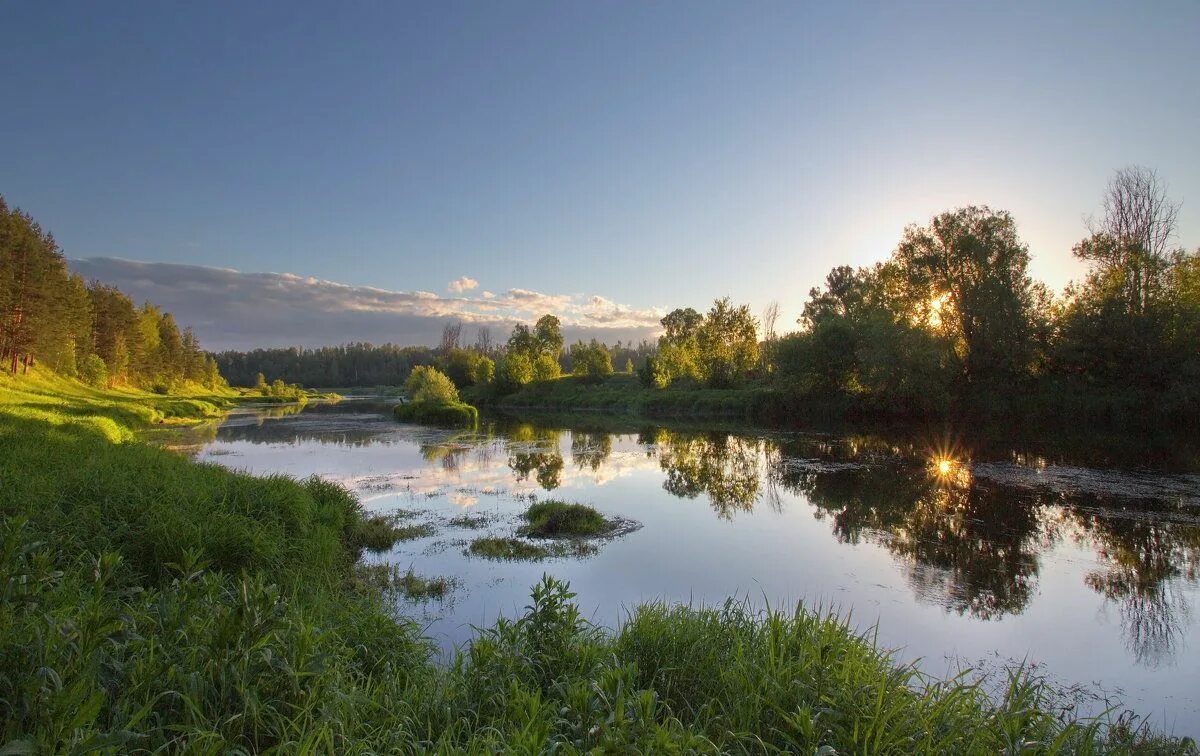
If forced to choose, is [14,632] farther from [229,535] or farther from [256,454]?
[256,454]

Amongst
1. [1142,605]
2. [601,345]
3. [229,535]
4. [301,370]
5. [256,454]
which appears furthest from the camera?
[301,370]

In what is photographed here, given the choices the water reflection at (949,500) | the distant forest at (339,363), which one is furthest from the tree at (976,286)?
the distant forest at (339,363)

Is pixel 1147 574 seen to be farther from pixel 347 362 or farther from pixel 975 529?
pixel 347 362

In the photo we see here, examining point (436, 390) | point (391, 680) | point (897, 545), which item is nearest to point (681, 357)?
point (436, 390)

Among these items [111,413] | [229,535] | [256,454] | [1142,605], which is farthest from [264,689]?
[111,413]

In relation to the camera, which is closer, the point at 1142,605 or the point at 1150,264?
the point at 1142,605

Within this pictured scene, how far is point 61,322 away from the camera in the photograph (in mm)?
42438

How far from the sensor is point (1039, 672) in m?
6.54

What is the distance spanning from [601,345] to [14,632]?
79816 mm

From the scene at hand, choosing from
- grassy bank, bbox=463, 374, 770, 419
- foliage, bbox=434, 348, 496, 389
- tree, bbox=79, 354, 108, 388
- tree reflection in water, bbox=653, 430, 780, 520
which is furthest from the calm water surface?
foliage, bbox=434, 348, 496, 389

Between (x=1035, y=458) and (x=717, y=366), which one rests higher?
(x=717, y=366)

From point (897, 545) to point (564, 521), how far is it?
6739 millimetres

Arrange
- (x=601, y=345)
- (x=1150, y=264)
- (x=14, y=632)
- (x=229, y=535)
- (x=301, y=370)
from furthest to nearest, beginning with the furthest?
(x=301, y=370)
(x=601, y=345)
(x=1150, y=264)
(x=229, y=535)
(x=14, y=632)

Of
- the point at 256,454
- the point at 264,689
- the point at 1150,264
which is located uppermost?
the point at 1150,264
